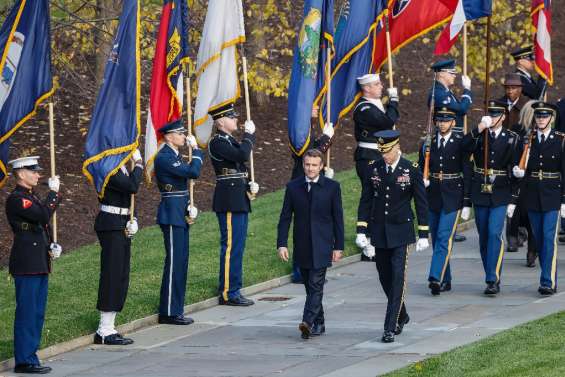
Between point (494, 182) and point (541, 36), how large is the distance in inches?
96.2

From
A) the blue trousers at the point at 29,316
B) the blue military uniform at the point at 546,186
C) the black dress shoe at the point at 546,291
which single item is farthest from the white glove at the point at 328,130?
the blue trousers at the point at 29,316

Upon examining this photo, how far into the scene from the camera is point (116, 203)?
14.5 m

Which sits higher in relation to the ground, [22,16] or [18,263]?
[22,16]

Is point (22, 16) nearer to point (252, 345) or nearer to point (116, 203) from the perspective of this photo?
point (116, 203)

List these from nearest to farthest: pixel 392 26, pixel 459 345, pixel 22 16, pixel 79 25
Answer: pixel 459 345
pixel 22 16
pixel 392 26
pixel 79 25

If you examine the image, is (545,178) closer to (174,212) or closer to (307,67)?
(307,67)

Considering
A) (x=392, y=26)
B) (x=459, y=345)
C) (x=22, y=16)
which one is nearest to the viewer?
(x=459, y=345)

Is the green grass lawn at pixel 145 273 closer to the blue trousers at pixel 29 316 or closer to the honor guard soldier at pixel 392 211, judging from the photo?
the blue trousers at pixel 29 316

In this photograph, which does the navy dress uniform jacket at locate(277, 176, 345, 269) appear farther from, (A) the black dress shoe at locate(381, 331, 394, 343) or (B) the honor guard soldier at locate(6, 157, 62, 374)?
(B) the honor guard soldier at locate(6, 157, 62, 374)

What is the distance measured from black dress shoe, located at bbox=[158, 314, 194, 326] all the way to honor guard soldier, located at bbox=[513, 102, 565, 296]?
4.14 m

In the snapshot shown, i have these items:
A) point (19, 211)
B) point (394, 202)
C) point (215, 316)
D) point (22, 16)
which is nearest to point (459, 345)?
point (394, 202)

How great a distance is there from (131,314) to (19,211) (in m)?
2.50

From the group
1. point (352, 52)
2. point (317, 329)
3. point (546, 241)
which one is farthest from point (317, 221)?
point (352, 52)

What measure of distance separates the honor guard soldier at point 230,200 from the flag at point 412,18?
2.60m
